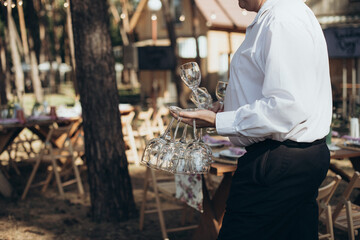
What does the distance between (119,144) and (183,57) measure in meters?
18.3

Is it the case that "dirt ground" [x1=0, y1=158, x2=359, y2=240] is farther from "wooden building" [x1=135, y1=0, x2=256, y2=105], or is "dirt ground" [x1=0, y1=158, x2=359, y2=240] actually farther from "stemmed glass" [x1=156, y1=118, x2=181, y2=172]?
"wooden building" [x1=135, y1=0, x2=256, y2=105]

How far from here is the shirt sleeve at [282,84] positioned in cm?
162

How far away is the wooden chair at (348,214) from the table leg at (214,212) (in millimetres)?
900

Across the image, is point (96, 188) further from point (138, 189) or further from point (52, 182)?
point (52, 182)

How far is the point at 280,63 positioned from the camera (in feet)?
5.32

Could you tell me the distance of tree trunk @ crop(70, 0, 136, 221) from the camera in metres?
4.50

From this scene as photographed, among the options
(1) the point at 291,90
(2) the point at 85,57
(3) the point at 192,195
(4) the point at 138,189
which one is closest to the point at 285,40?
(1) the point at 291,90

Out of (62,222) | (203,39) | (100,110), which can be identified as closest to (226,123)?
(100,110)

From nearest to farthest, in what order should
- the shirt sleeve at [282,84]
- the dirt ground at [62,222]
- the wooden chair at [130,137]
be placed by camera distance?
the shirt sleeve at [282,84]
the dirt ground at [62,222]
the wooden chair at [130,137]

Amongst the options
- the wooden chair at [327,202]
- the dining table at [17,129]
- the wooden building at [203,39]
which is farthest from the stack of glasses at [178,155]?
the wooden building at [203,39]

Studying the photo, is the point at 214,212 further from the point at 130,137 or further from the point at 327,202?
the point at 130,137

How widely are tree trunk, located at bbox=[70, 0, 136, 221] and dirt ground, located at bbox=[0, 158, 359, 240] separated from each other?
247 millimetres

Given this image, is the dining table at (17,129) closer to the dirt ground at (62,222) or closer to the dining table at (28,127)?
the dining table at (28,127)

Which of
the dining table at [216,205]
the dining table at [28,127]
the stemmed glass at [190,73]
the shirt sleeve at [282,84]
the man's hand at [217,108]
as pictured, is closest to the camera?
the shirt sleeve at [282,84]
